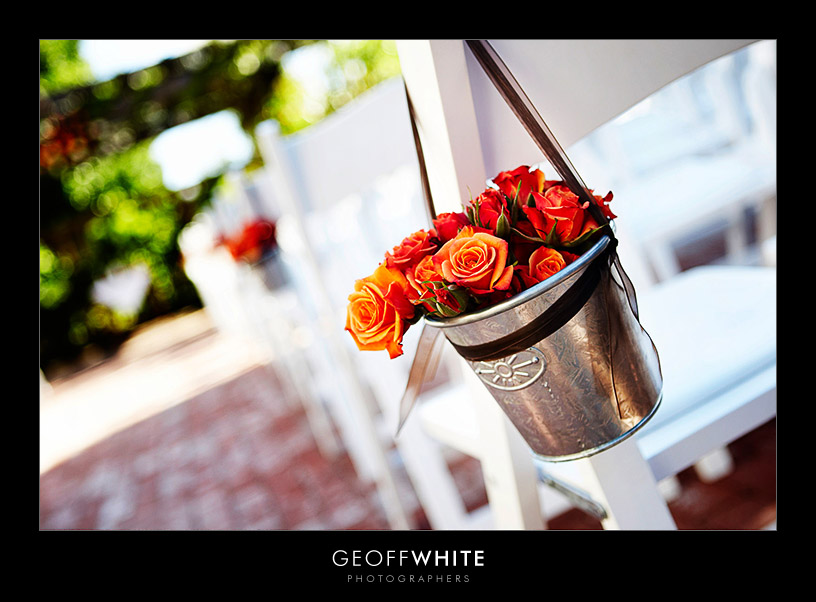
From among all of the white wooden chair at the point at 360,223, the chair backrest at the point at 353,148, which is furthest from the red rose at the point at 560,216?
the chair backrest at the point at 353,148

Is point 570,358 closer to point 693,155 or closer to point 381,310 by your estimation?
point 381,310

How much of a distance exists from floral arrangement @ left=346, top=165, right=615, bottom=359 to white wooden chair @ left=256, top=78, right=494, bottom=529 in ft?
1.63

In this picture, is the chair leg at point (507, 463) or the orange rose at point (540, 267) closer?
the orange rose at point (540, 267)

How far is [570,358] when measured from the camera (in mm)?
476

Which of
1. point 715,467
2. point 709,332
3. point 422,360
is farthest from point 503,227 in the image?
point 715,467

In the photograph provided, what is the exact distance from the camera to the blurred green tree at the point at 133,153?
380 cm

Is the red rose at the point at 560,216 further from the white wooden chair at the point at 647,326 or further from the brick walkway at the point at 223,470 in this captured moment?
the brick walkway at the point at 223,470

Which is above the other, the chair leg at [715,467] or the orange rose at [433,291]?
the orange rose at [433,291]

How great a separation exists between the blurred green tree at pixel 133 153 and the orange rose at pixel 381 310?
119 inches

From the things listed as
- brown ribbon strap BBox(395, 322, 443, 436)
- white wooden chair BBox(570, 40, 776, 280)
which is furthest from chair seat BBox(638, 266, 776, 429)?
white wooden chair BBox(570, 40, 776, 280)

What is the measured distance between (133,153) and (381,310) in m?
6.99

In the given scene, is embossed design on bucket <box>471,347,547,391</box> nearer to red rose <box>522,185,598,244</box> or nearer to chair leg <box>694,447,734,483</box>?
red rose <box>522,185,598,244</box>

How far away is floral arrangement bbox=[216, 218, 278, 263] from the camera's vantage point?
2.09 meters

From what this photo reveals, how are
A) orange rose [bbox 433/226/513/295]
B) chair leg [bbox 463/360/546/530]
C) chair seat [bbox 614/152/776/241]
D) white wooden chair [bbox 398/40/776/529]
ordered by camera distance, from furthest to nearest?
chair seat [bbox 614/152/776/241] → chair leg [bbox 463/360/546/530] → white wooden chair [bbox 398/40/776/529] → orange rose [bbox 433/226/513/295]
